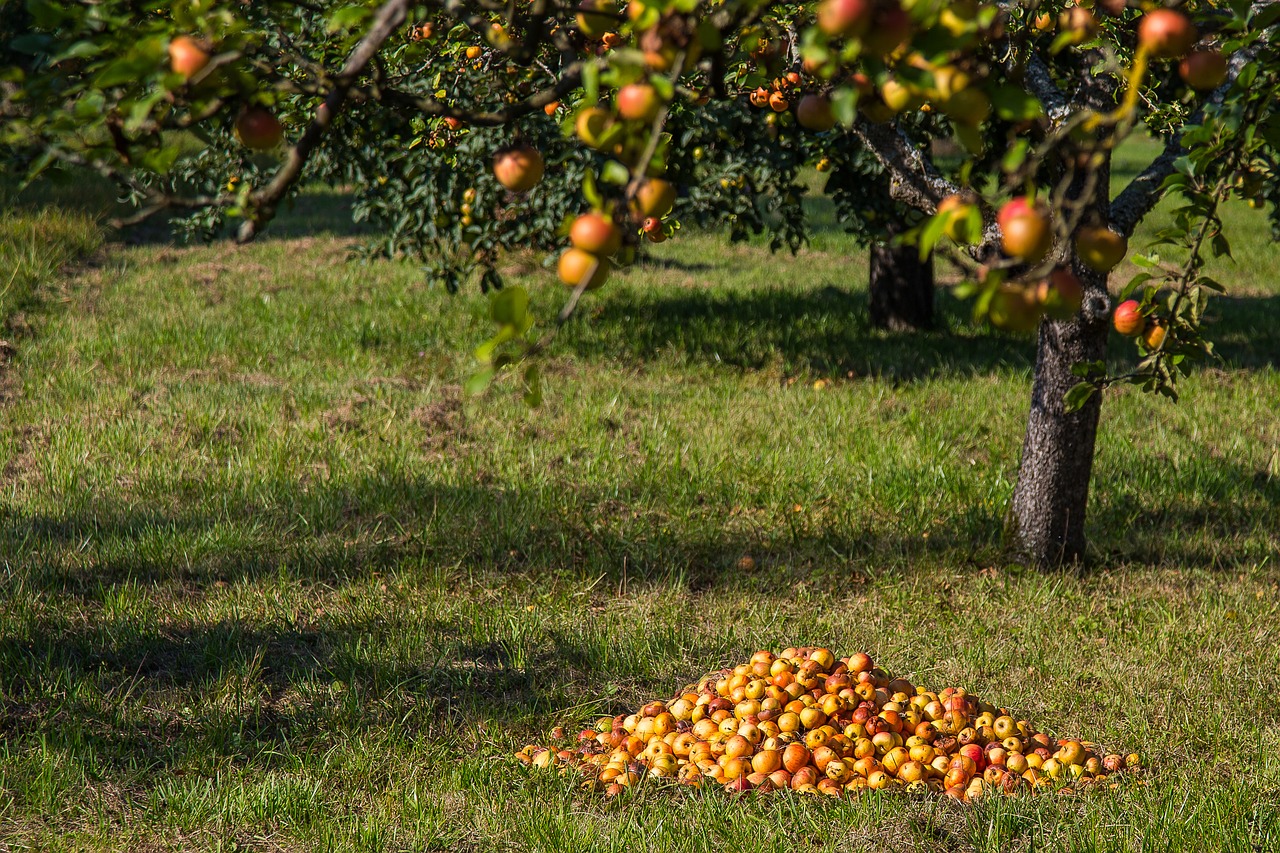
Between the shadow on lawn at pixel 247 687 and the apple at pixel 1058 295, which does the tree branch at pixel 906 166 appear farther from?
the apple at pixel 1058 295

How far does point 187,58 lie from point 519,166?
17.3 inches

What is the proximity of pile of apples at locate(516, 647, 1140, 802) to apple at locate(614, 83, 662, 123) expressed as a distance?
2189 mm

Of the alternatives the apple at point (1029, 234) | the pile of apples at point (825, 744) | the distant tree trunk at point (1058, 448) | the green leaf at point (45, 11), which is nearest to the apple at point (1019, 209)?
the apple at point (1029, 234)

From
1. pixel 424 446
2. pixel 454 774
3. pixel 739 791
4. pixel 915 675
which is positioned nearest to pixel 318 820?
pixel 454 774

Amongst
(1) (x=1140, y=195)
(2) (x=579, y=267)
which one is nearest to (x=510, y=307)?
(2) (x=579, y=267)

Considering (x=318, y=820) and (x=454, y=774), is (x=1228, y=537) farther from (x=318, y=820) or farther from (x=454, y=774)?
(x=318, y=820)

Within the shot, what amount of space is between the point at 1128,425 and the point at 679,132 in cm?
294

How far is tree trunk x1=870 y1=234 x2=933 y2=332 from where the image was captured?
8.29 m

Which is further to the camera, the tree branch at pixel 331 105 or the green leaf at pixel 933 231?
the tree branch at pixel 331 105

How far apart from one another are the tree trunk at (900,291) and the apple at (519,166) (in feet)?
23.0

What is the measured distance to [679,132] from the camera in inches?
233

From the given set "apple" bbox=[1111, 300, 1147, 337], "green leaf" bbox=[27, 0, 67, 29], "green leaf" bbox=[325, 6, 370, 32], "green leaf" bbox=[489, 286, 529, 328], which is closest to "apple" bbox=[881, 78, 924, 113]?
"green leaf" bbox=[489, 286, 529, 328]

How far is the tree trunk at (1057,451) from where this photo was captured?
4.26 metres

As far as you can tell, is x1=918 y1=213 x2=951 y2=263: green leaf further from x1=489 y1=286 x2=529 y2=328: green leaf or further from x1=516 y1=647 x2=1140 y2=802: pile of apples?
x1=516 y1=647 x2=1140 y2=802: pile of apples
